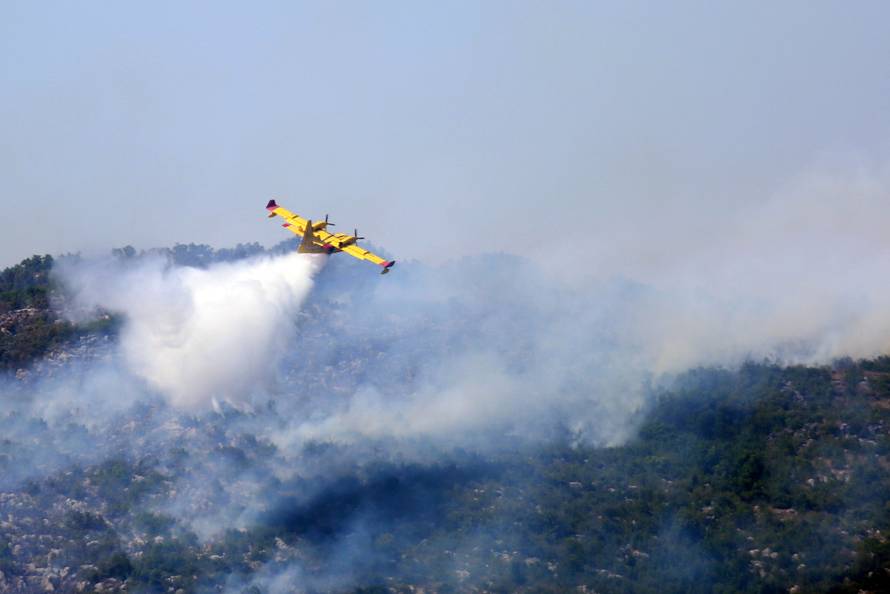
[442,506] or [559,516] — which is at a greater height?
[442,506]

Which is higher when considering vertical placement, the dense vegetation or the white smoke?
the white smoke

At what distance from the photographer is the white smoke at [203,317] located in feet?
556

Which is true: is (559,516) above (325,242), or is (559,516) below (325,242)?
below

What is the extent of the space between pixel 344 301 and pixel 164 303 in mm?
31357

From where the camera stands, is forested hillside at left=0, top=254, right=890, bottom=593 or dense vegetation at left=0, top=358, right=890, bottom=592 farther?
dense vegetation at left=0, top=358, right=890, bottom=592

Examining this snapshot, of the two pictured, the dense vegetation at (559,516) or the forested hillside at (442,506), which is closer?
the forested hillside at (442,506)

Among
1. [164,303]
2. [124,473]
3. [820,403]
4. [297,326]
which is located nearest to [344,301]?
[297,326]

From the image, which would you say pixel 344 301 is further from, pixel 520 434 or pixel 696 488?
pixel 696 488

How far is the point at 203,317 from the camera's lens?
557 feet

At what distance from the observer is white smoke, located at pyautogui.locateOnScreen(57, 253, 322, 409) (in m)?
170

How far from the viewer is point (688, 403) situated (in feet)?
609

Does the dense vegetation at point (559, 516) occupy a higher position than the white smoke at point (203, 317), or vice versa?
the white smoke at point (203, 317)

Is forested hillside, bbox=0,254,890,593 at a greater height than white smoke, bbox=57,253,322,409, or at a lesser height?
lesser

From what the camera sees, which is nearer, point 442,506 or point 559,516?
point 559,516
